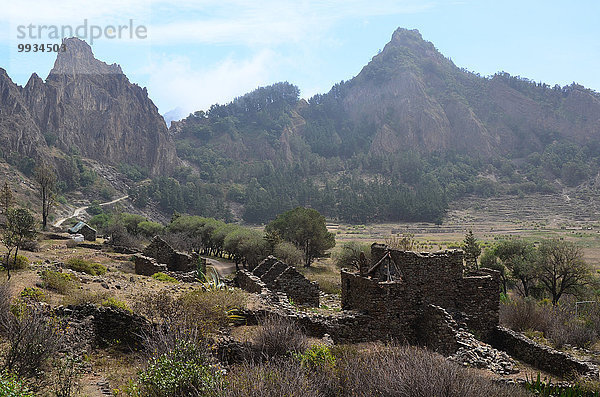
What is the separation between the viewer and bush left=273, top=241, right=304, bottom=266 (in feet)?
116

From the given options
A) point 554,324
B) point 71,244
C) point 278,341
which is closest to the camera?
point 278,341

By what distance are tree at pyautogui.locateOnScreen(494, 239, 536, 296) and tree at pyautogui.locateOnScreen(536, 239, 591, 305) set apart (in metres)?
0.74

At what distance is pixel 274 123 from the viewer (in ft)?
614

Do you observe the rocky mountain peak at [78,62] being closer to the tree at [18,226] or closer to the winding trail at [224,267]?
the winding trail at [224,267]

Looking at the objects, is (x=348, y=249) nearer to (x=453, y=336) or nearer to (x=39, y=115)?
(x=453, y=336)

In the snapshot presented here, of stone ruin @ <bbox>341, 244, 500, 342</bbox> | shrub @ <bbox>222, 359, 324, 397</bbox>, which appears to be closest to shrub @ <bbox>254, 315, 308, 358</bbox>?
shrub @ <bbox>222, 359, 324, 397</bbox>

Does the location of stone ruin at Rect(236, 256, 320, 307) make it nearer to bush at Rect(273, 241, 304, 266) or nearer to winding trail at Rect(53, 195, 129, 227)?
bush at Rect(273, 241, 304, 266)

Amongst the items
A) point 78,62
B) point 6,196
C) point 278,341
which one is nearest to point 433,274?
point 278,341

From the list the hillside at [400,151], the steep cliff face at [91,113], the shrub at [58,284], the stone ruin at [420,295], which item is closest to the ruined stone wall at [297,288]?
the stone ruin at [420,295]

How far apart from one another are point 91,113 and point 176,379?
451ft

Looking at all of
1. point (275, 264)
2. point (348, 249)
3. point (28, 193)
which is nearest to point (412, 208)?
point (348, 249)

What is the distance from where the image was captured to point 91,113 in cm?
12562

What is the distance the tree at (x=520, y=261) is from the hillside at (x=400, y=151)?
7055 centimetres

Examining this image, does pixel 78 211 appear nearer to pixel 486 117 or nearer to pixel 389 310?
pixel 389 310
